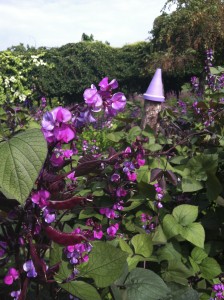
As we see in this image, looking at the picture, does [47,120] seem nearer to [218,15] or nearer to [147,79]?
[218,15]

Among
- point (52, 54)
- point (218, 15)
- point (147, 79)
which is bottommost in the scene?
point (147, 79)

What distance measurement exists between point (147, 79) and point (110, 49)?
8.72ft

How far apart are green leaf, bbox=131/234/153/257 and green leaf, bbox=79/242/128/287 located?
1.23 feet

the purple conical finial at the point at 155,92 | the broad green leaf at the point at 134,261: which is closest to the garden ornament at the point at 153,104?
the purple conical finial at the point at 155,92

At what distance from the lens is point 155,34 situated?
16.5 meters

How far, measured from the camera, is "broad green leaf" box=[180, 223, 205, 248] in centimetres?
160

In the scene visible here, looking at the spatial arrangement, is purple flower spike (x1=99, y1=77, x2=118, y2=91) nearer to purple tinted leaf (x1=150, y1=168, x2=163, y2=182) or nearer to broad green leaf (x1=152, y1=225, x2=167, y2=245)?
purple tinted leaf (x1=150, y1=168, x2=163, y2=182)

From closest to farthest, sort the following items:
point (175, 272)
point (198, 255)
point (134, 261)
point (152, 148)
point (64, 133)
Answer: point (64, 133) < point (134, 261) < point (175, 272) < point (198, 255) < point (152, 148)

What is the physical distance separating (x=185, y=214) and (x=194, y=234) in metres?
0.09

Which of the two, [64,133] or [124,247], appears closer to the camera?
[64,133]

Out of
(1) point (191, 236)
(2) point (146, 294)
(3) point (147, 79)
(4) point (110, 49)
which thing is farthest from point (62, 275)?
(4) point (110, 49)

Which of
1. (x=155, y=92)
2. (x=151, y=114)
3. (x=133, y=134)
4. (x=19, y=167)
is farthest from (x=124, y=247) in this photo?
(x=155, y=92)

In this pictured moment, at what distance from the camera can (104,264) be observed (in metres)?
1.03

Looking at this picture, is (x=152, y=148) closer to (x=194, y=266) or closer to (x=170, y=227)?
(x=170, y=227)
